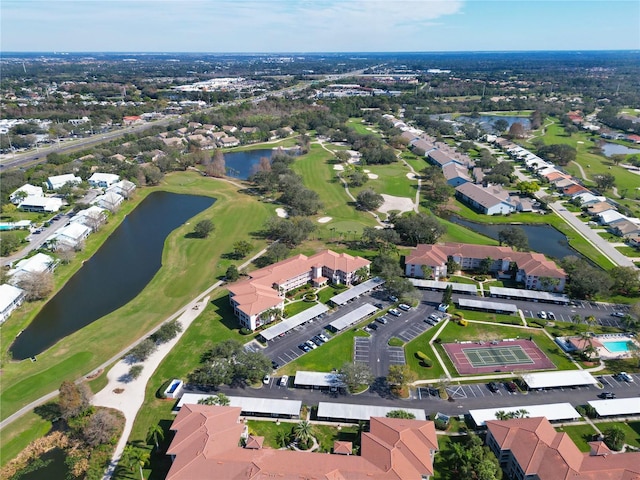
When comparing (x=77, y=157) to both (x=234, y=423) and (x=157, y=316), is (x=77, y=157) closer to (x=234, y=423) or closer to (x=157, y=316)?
(x=157, y=316)

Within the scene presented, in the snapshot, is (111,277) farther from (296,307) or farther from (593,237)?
(593,237)

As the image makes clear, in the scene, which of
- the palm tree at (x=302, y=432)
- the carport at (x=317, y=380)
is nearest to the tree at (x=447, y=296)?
the carport at (x=317, y=380)

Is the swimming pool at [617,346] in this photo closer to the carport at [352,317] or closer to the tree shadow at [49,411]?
the carport at [352,317]

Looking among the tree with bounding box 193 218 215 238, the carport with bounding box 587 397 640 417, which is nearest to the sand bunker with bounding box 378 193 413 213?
the tree with bounding box 193 218 215 238

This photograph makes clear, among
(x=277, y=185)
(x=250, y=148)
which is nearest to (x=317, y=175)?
(x=277, y=185)

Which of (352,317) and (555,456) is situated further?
(352,317)

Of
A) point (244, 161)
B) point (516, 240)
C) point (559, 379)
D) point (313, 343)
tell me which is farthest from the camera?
point (244, 161)

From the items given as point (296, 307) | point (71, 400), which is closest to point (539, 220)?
point (296, 307)
